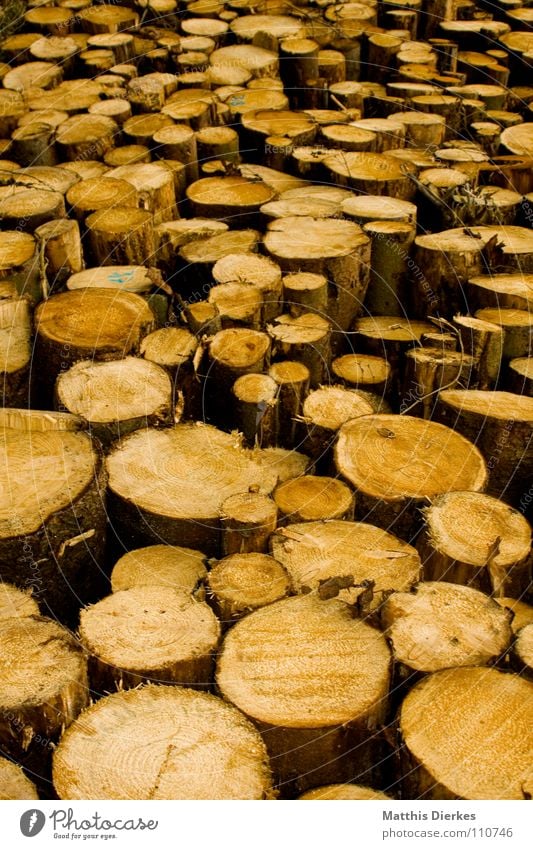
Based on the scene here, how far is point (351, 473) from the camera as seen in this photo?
311 cm

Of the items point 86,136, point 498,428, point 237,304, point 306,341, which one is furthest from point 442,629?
point 86,136

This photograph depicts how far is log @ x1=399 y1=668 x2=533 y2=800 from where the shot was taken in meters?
2.05

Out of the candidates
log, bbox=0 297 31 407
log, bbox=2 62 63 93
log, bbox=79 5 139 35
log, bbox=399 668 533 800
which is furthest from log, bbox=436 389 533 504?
log, bbox=79 5 139 35

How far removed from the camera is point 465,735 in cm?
213

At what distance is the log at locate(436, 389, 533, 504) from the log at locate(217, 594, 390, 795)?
1.30 meters

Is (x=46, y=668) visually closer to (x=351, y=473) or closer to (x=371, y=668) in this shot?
(x=371, y=668)

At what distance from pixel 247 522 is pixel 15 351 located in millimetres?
1484

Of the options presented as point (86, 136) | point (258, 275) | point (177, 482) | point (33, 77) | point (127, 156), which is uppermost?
point (33, 77)

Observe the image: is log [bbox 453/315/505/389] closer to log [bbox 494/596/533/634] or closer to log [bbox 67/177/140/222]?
log [bbox 494/596/533/634]

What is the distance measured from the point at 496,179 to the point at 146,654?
410 cm

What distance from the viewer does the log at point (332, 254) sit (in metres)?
4.12

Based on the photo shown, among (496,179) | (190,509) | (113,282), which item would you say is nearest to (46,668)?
(190,509)

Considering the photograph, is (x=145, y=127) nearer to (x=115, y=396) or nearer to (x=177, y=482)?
(x=115, y=396)

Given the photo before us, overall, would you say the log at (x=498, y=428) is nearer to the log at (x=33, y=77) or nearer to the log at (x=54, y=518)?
the log at (x=54, y=518)
